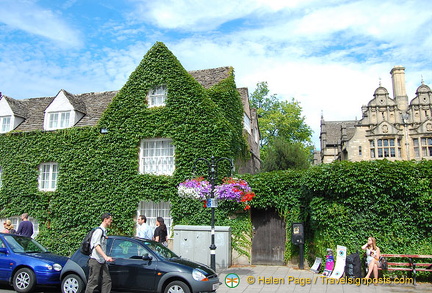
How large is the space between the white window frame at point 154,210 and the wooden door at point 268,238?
13.3ft

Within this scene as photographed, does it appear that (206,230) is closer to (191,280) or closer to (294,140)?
(191,280)

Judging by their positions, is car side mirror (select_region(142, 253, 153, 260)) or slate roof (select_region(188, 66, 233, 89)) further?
slate roof (select_region(188, 66, 233, 89))

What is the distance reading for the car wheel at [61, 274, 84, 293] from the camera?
8.70 meters

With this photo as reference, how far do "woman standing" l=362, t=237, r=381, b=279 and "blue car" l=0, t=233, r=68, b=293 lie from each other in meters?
9.24

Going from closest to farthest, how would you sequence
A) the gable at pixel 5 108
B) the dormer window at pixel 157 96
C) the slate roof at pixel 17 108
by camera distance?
1. the dormer window at pixel 157 96
2. the gable at pixel 5 108
3. the slate roof at pixel 17 108

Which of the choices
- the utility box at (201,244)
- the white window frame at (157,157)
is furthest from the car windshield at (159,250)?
the white window frame at (157,157)

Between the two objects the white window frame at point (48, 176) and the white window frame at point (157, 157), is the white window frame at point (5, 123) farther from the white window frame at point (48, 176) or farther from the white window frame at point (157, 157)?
the white window frame at point (157, 157)

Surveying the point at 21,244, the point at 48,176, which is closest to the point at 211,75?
the point at 48,176

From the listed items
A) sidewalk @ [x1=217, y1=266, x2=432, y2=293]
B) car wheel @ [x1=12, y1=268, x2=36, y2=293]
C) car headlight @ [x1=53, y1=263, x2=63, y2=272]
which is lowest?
sidewalk @ [x1=217, y1=266, x2=432, y2=293]

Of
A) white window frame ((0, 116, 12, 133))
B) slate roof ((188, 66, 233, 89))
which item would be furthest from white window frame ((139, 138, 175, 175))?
white window frame ((0, 116, 12, 133))

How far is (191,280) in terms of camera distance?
26.4 feet

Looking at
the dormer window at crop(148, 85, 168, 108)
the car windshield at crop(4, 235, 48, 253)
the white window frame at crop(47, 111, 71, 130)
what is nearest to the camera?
the car windshield at crop(4, 235, 48, 253)

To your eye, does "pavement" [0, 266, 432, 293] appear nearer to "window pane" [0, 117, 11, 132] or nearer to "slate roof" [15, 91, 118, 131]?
"slate roof" [15, 91, 118, 131]

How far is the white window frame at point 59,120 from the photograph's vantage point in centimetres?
1947
